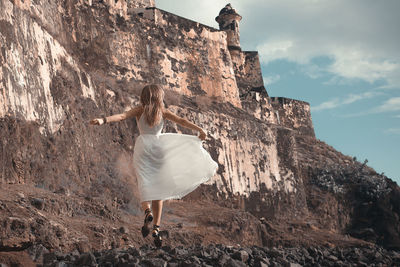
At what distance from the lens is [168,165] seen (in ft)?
22.4

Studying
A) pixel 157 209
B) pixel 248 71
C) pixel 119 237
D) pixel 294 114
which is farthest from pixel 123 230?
pixel 294 114

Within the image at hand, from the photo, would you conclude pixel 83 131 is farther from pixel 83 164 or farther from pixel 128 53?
pixel 128 53

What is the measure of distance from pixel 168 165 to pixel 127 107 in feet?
32.5

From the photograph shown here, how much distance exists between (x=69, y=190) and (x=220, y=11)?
2687cm

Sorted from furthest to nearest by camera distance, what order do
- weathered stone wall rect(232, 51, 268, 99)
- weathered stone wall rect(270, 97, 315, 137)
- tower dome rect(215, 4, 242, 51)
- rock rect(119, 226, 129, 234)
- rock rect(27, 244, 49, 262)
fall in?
weathered stone wall rect(270, 97, 315, 137) < tower dome rect(215, 4, 242, 51) < weathered stone wall rect(232, 51, 268, 99) < rock rect(119, 226, 129, 234) < rock rect(27, 244, 49, 262)

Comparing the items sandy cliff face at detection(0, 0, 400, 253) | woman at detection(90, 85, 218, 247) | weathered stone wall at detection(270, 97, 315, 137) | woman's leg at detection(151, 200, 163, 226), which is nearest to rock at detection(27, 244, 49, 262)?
woman at detection(90, 85, 218, 247)

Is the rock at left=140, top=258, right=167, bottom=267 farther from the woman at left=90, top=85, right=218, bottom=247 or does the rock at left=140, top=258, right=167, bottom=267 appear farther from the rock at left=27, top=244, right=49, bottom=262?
the rock at left=27, top=244, right=49, bottom=262

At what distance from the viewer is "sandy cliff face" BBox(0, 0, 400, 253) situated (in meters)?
10.8

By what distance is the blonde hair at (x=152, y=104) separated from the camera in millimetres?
6598

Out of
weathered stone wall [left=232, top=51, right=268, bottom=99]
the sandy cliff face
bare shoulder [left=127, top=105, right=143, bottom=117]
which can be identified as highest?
weathered stone wall [left=232, top=51, right=268, bottom=99]

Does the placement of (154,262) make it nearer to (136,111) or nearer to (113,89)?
(136,111)

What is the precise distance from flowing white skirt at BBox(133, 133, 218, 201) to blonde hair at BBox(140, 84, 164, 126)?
24cm

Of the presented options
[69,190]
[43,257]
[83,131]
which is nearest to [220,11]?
[83,131]

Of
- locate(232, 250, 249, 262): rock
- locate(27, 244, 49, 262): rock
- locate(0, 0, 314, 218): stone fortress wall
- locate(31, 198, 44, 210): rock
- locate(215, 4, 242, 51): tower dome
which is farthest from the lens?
locate(215, 4, 242, 51): tower dome
